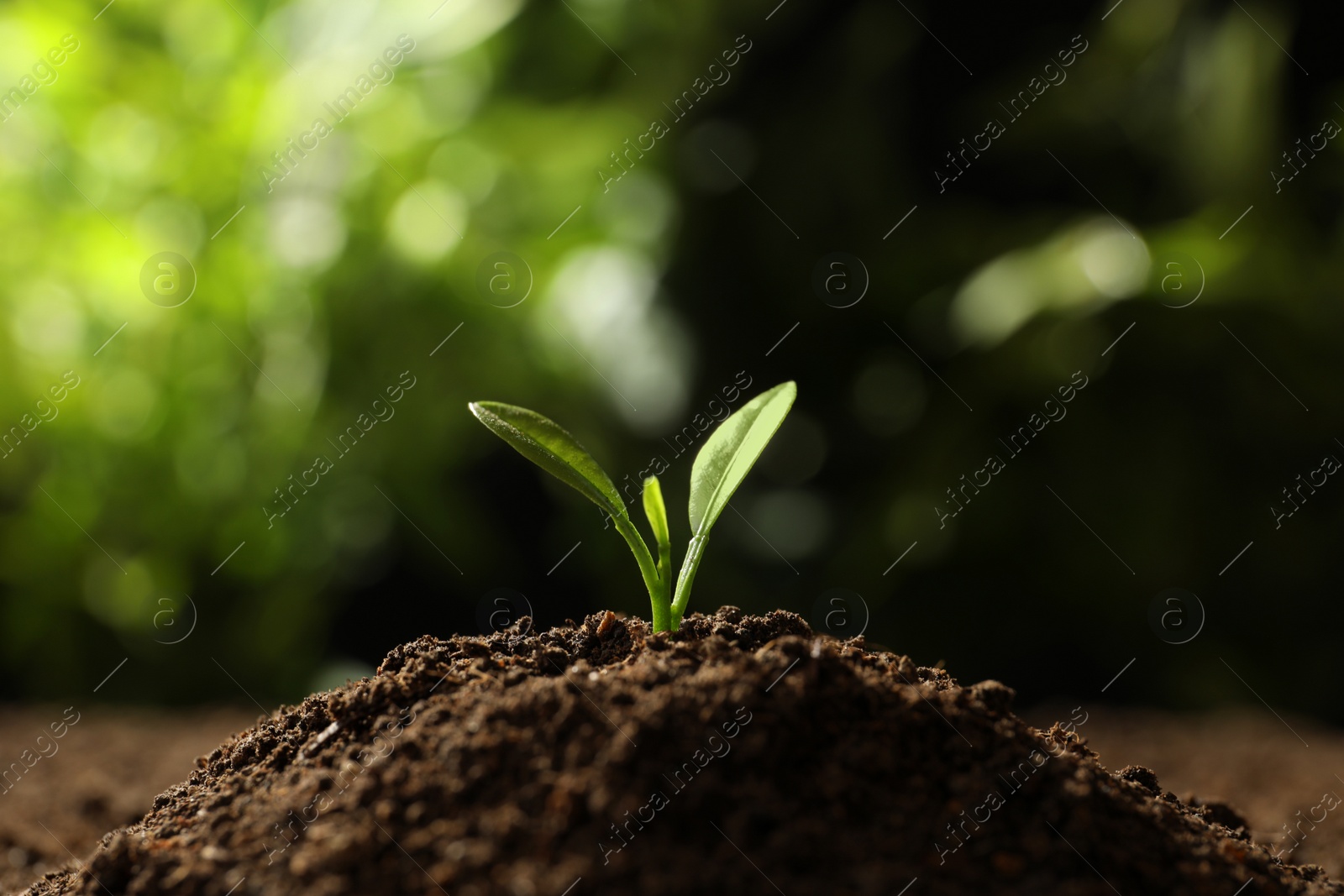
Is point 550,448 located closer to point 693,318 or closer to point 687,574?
point 687,574

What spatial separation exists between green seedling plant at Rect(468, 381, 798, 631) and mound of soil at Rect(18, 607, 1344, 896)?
0.28ft

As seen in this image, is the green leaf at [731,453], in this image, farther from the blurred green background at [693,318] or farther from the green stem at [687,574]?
the blurred green background at [693,318]

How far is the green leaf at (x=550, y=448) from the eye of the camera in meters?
0.94

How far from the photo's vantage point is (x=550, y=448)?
0.97 metres

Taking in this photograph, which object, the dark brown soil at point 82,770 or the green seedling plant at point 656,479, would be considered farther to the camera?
the dark brown soil at point 82,770

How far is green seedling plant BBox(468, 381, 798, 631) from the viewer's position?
0.95 metres

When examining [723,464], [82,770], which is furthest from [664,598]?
[82,770]

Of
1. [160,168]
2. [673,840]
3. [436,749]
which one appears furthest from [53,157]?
[673,840]

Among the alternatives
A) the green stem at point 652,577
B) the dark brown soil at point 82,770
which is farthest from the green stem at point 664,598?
the dark brown soil at point 82,770

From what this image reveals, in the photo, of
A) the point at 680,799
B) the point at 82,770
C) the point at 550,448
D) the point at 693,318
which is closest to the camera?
the point at 680,799

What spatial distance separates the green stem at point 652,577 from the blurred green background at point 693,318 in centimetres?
174

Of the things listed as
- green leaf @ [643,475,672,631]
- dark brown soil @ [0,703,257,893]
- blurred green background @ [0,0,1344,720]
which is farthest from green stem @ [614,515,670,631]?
blurred green background @ [0,0,1344,720]

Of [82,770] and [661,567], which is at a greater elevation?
[82,770]

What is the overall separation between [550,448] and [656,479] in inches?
4.2
